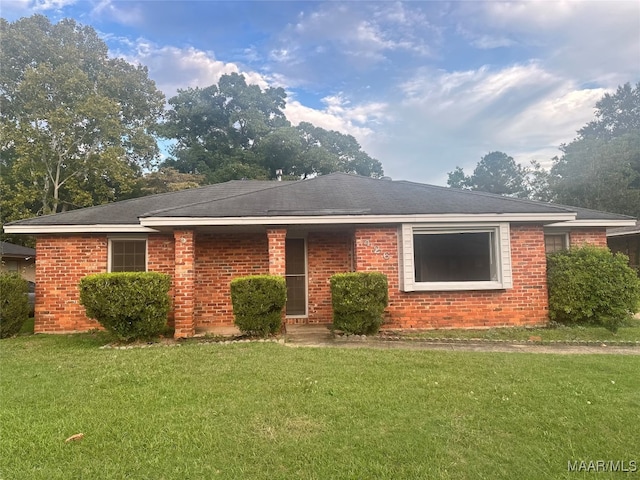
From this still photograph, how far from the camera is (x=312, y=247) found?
941 cm

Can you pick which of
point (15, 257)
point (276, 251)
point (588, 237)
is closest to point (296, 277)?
point (276, 251)

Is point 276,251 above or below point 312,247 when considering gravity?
below

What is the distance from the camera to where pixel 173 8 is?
9797 millimetres

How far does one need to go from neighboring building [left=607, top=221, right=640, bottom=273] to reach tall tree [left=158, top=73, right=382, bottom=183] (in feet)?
64.9

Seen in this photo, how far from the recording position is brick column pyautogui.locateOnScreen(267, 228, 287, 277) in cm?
795

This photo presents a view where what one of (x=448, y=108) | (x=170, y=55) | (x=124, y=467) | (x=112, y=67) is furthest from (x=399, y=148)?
(x=112, y=67)

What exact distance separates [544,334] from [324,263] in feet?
15.8

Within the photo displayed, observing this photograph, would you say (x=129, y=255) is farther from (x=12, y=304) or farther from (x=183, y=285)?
(x=12, y=304)

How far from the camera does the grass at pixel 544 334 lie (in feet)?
23.3

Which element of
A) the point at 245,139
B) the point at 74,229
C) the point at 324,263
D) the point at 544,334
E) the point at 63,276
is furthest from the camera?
the point at 245,139

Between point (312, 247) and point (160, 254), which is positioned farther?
point (312, 247)

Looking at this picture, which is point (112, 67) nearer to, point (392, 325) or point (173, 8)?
point (173, 8)

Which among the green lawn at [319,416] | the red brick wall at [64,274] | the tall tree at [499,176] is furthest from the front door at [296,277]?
the tall tree at [499,176]

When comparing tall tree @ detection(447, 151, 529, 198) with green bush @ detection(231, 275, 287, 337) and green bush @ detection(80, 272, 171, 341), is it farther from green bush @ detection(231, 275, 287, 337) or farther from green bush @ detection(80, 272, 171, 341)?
green bush @ detection(80, 272, 171, 341)
